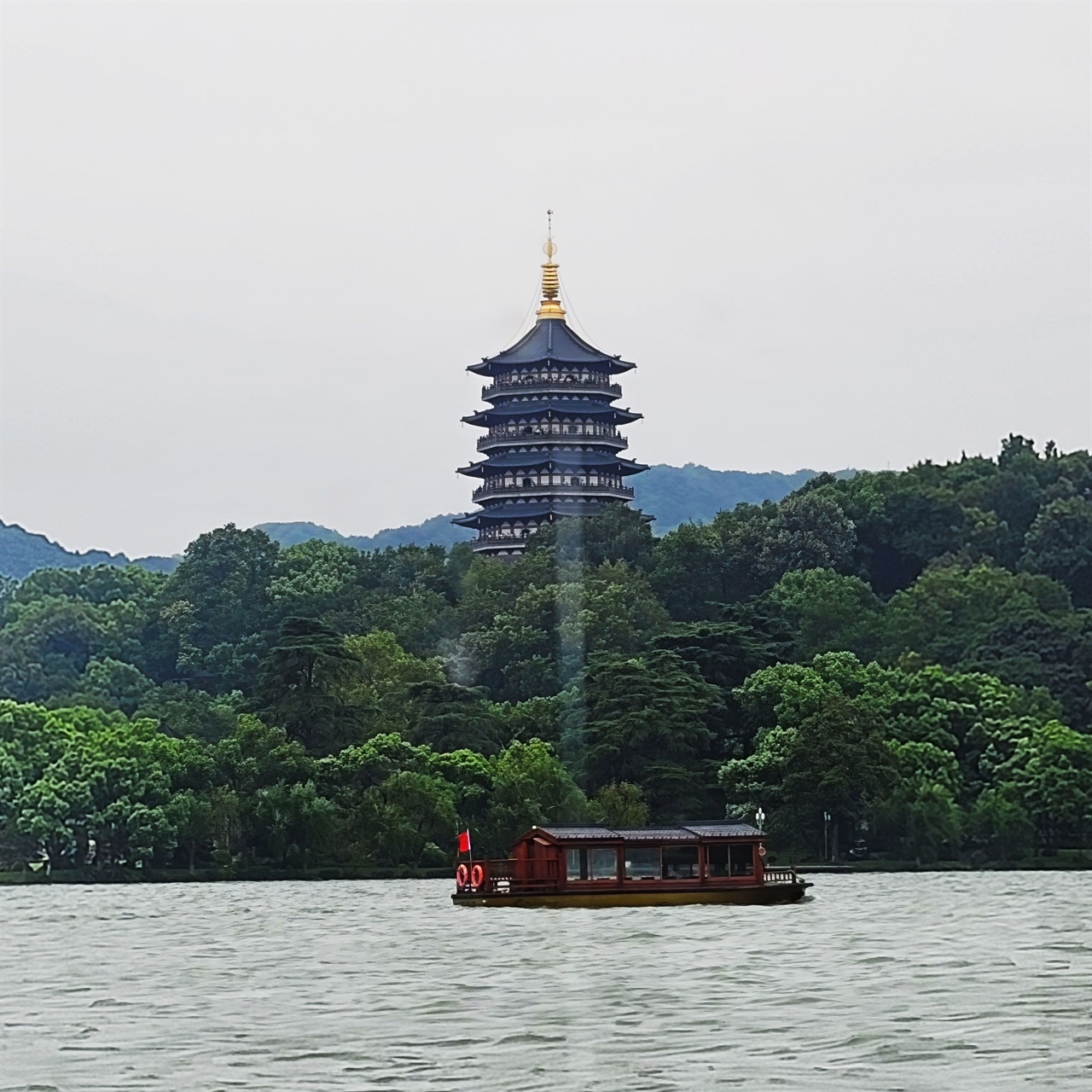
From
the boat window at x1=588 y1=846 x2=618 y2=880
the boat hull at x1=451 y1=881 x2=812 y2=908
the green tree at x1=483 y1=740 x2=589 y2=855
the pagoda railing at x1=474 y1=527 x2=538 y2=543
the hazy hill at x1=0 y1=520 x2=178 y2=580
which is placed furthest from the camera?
the hazy hill at x1=0 y1=520 x2=178 y2=580

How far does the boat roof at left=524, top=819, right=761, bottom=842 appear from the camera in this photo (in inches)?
1714

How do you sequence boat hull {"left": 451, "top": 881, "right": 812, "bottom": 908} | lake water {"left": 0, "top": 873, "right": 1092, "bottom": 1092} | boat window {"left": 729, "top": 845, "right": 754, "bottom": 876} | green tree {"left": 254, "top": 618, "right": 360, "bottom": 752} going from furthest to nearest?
green tree {"left": 254, "top": 618, "right": 360, "bottom": 752}, boat window {"left": 729, "top": 845, "right": 754, "bottom": 876}, boat hull {"left": 451, "top": 881, "right": 812, "bottom": 908}, lake water {"left": 0, "top": 873, "right": 1092, "bottom": 1092}

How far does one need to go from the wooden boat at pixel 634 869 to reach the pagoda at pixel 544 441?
3583 cm

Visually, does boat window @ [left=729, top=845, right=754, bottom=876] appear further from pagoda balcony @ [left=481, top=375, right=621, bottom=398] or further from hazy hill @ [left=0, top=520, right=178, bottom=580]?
hazy hill @ [left=0, top=520, right=178, bottom=580]

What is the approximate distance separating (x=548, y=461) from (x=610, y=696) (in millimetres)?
23406

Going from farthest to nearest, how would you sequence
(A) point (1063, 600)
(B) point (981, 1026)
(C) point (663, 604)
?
(C) point (663, 604) < (A) point (1063, 600) < (B) point (981, 1026)

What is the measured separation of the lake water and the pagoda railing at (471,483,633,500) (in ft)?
131

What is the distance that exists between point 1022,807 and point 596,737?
9799 millimetres

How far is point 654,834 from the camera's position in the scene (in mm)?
44250

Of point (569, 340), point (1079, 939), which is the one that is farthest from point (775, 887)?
point (569, 340)

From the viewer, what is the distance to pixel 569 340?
3275 inches

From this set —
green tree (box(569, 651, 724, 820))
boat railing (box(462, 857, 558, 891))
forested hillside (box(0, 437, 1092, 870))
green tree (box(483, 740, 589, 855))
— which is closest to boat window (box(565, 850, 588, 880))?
boat railing (box(462, 857, 558, 891))

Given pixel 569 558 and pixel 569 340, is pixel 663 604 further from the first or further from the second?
pixel 569 340

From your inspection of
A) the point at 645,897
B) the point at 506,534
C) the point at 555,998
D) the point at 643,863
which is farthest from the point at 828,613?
the point at 555,998
